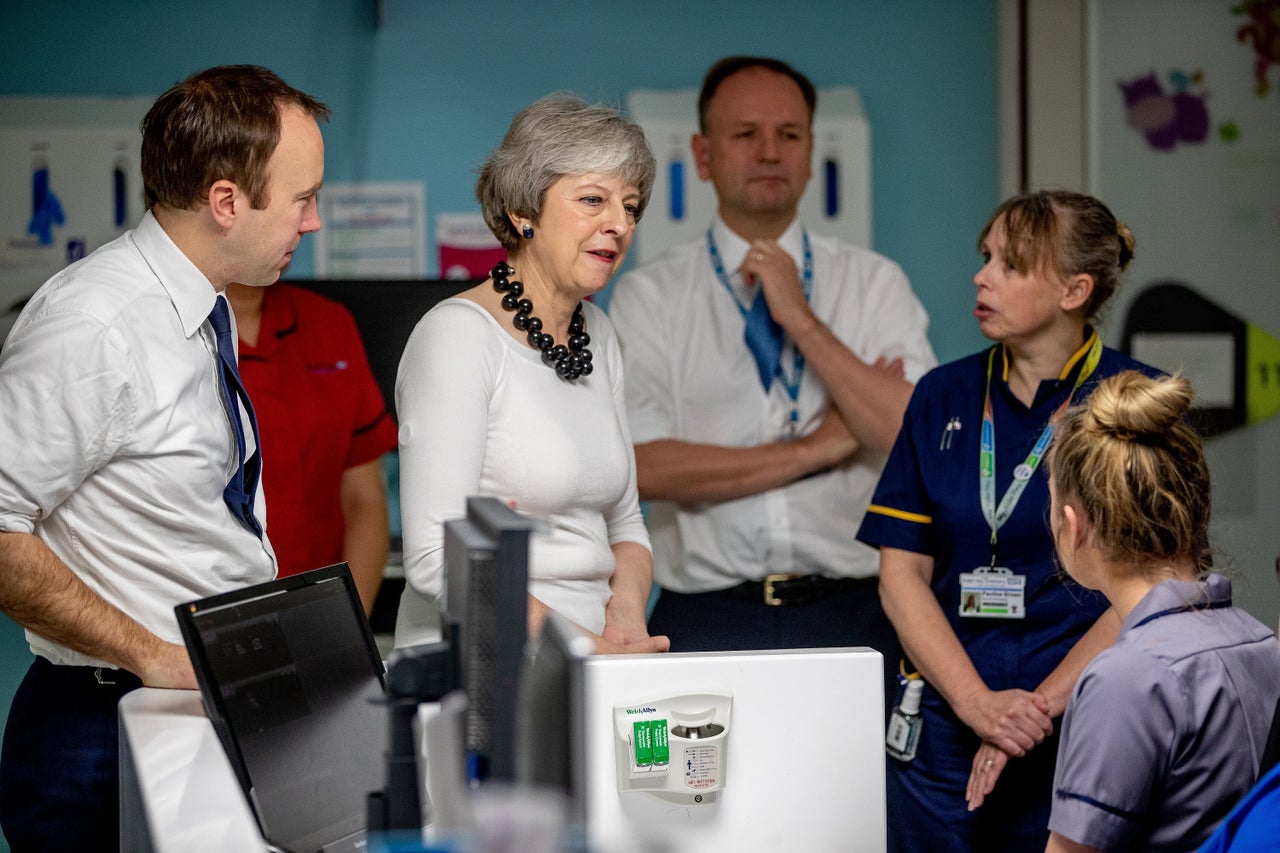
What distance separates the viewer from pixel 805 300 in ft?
9.41

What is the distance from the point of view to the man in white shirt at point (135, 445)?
1612mm

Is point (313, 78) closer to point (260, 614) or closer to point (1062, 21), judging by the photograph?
point (1062, 21)

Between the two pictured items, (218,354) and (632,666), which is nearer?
(632,666)

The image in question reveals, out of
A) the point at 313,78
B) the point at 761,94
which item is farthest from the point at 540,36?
the point at 761,94

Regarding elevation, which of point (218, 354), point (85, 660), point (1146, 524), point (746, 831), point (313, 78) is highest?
point (313, 78)

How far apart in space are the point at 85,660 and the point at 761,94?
1924 mm

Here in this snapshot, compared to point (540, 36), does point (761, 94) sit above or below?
below

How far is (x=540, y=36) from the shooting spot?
3906mm

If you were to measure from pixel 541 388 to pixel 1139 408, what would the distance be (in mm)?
848

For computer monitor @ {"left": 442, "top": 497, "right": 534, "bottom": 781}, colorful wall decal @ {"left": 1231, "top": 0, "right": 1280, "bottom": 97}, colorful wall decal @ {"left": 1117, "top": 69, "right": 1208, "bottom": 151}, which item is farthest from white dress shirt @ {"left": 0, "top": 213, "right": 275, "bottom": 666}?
colorful wall decal @ {"left": 1231, "top": 0, "right": 1280, "bottom": 97}

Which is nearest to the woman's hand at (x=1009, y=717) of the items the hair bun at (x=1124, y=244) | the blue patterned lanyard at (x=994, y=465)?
the blue patterned lanyard at (x=994, y=465)

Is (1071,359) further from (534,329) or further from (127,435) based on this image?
(127,435)

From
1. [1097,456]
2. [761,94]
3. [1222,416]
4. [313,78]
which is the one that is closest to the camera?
[1097,456]

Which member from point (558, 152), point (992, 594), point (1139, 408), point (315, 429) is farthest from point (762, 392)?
point (1139, 408)
